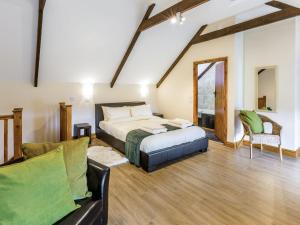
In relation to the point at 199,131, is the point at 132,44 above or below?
above

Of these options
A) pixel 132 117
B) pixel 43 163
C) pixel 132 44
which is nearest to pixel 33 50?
pixel 132 44

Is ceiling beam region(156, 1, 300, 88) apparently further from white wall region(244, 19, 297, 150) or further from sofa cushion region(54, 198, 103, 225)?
sofa cushion region(54, 198, 103, 225)

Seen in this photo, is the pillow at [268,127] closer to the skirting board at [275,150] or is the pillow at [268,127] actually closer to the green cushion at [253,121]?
the green cushion at [253,121]

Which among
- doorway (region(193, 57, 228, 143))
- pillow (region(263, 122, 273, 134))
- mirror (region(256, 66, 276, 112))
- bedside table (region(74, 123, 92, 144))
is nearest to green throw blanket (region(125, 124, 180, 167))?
bedside table (region(74, 123, 92, 144))

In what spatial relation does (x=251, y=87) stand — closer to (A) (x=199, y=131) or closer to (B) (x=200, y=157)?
(A) (x=199, y=131)

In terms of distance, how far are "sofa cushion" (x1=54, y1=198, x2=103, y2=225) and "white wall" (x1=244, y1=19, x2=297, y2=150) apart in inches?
157

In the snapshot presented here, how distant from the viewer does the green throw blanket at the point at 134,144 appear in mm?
3363

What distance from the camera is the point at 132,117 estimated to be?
17.0 ft

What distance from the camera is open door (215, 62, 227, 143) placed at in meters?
4.68

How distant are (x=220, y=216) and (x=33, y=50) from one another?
4.25 metres

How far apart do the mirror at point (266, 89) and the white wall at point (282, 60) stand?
0.09m

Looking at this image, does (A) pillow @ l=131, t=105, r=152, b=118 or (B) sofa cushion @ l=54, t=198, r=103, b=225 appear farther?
(A) pillow @ l=131, t=105, r=152, b=118

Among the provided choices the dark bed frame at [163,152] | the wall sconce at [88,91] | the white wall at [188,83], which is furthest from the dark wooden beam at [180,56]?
the dark bed frame at [163,152]

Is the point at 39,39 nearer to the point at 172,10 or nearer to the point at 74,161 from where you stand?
the point at 172,10
